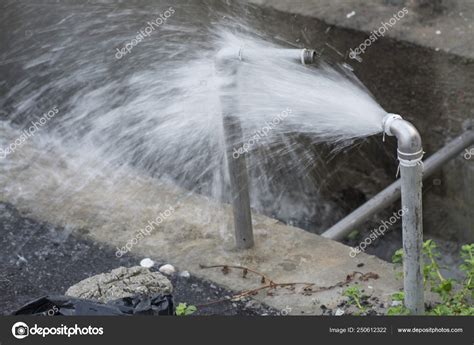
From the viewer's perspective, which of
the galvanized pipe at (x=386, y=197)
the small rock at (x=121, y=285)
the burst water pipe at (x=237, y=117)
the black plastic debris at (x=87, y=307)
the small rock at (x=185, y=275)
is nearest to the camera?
the black plastic debris at (x=87, y=307)

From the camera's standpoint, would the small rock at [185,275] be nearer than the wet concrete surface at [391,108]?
Yes

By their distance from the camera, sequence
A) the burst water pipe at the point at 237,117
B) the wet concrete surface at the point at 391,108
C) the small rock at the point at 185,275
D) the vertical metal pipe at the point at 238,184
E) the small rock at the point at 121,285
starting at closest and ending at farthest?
the burst water pipe at the point at 237,117 < the small rock at the point at 121,285 < the vertical metal pipe at the point at 238,184 < the small rock at the point at 185,275 < the wet concrete surface at the point at 391,108

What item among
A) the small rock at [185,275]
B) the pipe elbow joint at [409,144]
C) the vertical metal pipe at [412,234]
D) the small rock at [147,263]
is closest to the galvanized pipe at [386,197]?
the small rock at [185,275]

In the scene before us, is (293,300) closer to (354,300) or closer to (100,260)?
(354,300)

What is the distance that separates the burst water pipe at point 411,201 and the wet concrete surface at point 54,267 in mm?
719

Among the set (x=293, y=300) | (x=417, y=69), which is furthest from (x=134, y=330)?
(x=417, y=69)

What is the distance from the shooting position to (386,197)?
5895 millimetres

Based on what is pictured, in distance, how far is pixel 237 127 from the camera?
15.6ft

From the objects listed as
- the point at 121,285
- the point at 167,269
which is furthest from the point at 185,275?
the point at 121,285

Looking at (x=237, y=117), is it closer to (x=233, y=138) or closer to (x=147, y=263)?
(x=233, y=138)

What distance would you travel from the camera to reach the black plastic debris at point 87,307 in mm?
4289

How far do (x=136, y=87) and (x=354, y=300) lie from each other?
8.12 ft

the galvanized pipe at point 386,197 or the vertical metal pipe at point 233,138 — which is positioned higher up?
the vertical metal pipe at point 233,138

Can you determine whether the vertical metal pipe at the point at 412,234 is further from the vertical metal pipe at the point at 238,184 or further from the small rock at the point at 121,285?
the small rock at the point at 121,285
